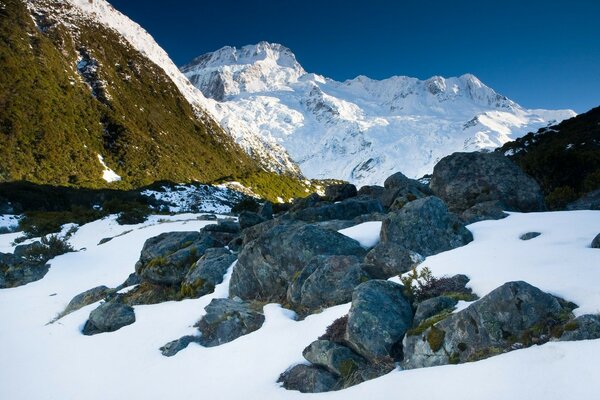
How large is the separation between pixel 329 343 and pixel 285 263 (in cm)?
489

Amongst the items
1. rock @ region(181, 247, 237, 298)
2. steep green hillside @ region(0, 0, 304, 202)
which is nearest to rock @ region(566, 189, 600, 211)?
rock @ region(181, 247, 237, 298)

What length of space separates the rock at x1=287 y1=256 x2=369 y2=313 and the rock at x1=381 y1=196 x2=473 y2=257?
173cm

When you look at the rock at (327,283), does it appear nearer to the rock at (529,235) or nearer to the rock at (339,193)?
the rock at (529,235)

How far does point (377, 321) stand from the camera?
747 centimetres

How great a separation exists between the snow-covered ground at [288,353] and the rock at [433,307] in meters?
0.75

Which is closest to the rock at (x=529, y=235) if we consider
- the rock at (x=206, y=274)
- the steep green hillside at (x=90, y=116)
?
the rock at (x=206, y=274)

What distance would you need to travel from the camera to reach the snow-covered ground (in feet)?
16.7

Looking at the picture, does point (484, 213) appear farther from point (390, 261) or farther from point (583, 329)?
point (583, 329)

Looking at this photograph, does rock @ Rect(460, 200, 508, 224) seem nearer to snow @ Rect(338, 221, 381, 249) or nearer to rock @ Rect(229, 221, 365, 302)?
snow @ Rect(338, 221, 381, 249)

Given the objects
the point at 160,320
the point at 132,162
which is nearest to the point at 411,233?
the point at 160,320

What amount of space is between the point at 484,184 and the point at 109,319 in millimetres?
14786

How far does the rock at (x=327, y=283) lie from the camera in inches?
380

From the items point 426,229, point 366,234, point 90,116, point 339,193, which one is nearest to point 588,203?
point 426,229

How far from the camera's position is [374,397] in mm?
5742
